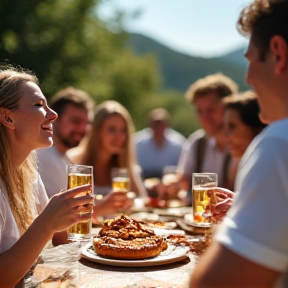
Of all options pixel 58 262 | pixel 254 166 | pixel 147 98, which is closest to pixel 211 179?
pixel 58 262

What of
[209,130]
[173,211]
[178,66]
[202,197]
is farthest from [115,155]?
[178,66]

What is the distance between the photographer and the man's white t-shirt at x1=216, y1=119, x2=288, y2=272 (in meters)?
1.02

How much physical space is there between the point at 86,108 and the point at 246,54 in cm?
332

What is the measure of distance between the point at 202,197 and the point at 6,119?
1.06m

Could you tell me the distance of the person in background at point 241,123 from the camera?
408 cm

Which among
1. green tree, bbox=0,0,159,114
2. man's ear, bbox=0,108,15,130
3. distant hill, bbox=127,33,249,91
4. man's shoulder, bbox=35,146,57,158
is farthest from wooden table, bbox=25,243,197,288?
distant hill, bbox=127,33,249,91

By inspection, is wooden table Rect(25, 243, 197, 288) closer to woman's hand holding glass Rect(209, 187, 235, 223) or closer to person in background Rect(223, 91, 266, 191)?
woman's hand holding glass Rect(209, 187, 235, 223)

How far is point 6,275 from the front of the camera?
5.68 feet

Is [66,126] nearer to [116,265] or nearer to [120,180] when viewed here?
[120,180]

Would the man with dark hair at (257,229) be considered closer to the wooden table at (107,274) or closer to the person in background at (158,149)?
the wooden table at (107,274)

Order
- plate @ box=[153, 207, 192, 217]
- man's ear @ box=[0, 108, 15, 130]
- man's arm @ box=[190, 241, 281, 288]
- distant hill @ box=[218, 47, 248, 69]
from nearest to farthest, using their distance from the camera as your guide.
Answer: man's arm @ box=[190, 241, 281, 288], distant hill @ box=[218, 47, 248, 69], man's ear @ box=[0, 108, 15, 130], plate @ box=[153, 207, 192, 217]

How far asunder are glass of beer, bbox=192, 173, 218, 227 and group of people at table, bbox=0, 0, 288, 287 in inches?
9.6

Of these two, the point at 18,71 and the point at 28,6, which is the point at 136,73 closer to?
the point at 28,6

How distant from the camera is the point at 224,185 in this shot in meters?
4.78
